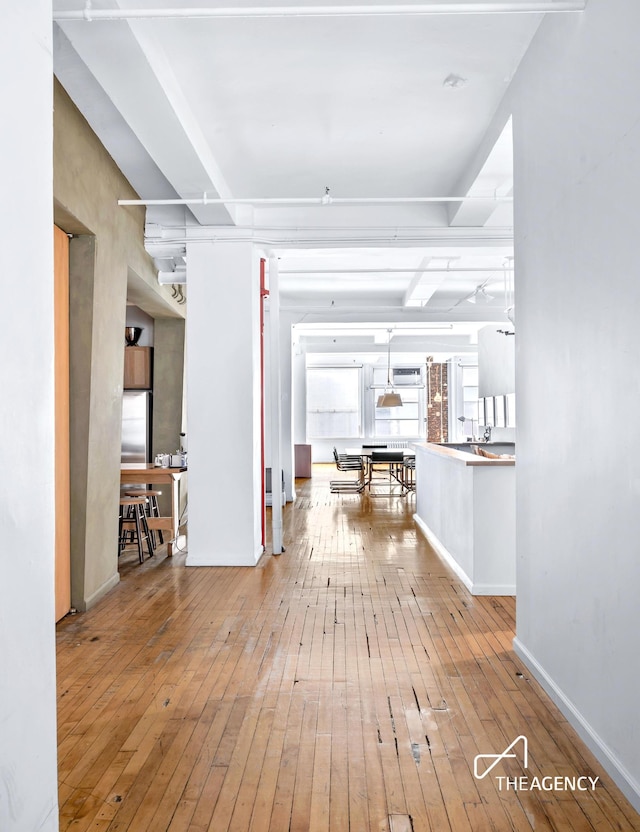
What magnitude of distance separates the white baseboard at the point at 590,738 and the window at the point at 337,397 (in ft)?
51.8

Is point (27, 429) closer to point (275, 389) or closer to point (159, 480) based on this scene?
point (275, 389)

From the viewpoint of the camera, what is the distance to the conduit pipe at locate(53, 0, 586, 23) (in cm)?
304

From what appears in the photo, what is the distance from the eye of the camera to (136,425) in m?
9.06

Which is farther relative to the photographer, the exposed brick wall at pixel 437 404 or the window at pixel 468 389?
the exposed brick wall at pixel 437 404

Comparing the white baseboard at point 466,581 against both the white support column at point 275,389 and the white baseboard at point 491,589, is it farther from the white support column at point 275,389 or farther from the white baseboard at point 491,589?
the white support column at point 275,389

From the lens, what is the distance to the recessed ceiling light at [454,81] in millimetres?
4309

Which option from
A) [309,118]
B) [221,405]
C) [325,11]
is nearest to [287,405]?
[221,405]

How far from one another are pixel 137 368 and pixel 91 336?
4083mm

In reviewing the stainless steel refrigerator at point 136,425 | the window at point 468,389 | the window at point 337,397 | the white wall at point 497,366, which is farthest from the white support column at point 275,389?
the window at point 468,389

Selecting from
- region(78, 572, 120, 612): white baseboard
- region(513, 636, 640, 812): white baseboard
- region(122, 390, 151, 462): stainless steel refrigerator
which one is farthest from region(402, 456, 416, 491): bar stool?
region(513, 636, 640, 812): white baseboard

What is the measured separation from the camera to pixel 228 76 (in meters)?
4.30

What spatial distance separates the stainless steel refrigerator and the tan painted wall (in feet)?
10.1

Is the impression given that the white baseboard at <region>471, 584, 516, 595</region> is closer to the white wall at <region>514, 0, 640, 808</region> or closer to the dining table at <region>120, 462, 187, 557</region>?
the white wall at <region>514, 0, 640, 808</region>

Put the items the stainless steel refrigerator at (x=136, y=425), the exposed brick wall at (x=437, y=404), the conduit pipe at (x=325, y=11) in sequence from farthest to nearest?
the exposed brick wall at (x=437, y=404)
the stainless steel refrigerator at (x=136, y=425)
the conduit pipe at (x=325, y=11)
